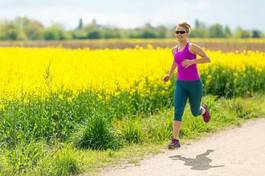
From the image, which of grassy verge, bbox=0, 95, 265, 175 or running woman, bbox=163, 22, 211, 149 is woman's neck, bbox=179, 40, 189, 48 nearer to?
running woman, bbox=163, 22, 211, 149

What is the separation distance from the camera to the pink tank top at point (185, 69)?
8.27 meters

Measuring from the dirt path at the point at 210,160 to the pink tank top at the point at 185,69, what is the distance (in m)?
1.10

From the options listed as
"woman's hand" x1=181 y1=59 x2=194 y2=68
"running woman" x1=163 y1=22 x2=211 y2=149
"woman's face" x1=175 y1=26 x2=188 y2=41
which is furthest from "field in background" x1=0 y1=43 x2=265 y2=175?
"woman's face" x1=175 y1=26 x2=188 y2=41

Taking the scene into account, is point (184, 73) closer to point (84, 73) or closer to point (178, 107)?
point (178, 107)

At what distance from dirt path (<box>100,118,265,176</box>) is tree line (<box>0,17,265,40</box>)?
8494 centimetres

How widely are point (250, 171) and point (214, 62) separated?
29.2 ft

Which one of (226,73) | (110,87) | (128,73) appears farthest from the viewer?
(226,73)

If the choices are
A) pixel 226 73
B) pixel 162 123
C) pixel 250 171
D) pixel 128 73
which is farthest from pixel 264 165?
pixel 226 73

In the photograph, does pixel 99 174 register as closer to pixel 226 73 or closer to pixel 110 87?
pixel 110 87

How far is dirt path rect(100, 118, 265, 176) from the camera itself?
6.79 metres

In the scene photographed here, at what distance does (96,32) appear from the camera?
329ft

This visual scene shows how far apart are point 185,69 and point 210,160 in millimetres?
1619

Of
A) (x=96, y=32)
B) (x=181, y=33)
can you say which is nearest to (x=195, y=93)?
(x=181, y=33)

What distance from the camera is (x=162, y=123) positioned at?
9.51 meters
